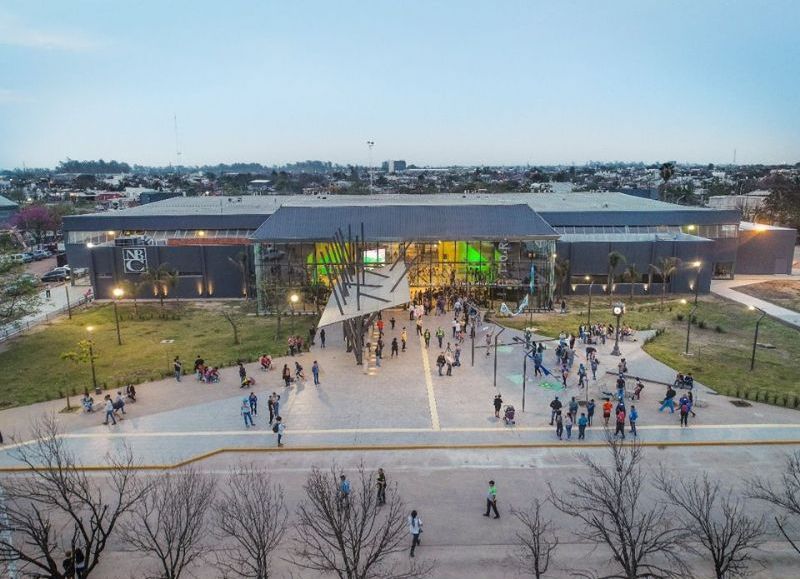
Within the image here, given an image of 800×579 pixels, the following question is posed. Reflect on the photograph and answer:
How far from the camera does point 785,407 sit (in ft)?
87.8

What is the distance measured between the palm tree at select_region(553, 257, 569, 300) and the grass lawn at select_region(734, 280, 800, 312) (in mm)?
16351

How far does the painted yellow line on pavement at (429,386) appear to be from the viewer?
25.6 metres

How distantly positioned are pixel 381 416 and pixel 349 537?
35.9 ft

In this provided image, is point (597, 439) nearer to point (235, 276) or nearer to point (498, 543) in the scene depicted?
point (498, 543)

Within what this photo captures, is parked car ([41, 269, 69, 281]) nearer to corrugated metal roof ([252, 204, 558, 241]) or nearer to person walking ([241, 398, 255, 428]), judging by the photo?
corrugated metal roof ([252, 204, 558, 241])

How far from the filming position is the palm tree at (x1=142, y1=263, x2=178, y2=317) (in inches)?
1873

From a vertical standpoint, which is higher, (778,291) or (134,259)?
(134,259)

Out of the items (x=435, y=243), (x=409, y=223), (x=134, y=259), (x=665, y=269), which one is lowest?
(x=665, y=269)

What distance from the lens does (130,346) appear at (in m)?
38.1

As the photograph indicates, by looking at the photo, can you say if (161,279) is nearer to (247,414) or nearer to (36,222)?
(247,414)

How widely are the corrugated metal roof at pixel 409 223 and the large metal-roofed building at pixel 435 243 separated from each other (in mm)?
87

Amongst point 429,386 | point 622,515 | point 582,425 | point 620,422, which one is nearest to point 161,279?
point 429,386

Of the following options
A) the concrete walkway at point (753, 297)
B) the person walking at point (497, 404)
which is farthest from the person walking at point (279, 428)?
the concrete walkway at point (753, 297)

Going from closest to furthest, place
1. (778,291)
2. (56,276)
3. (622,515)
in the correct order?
(622,515)
(778,291)
(56,276)
